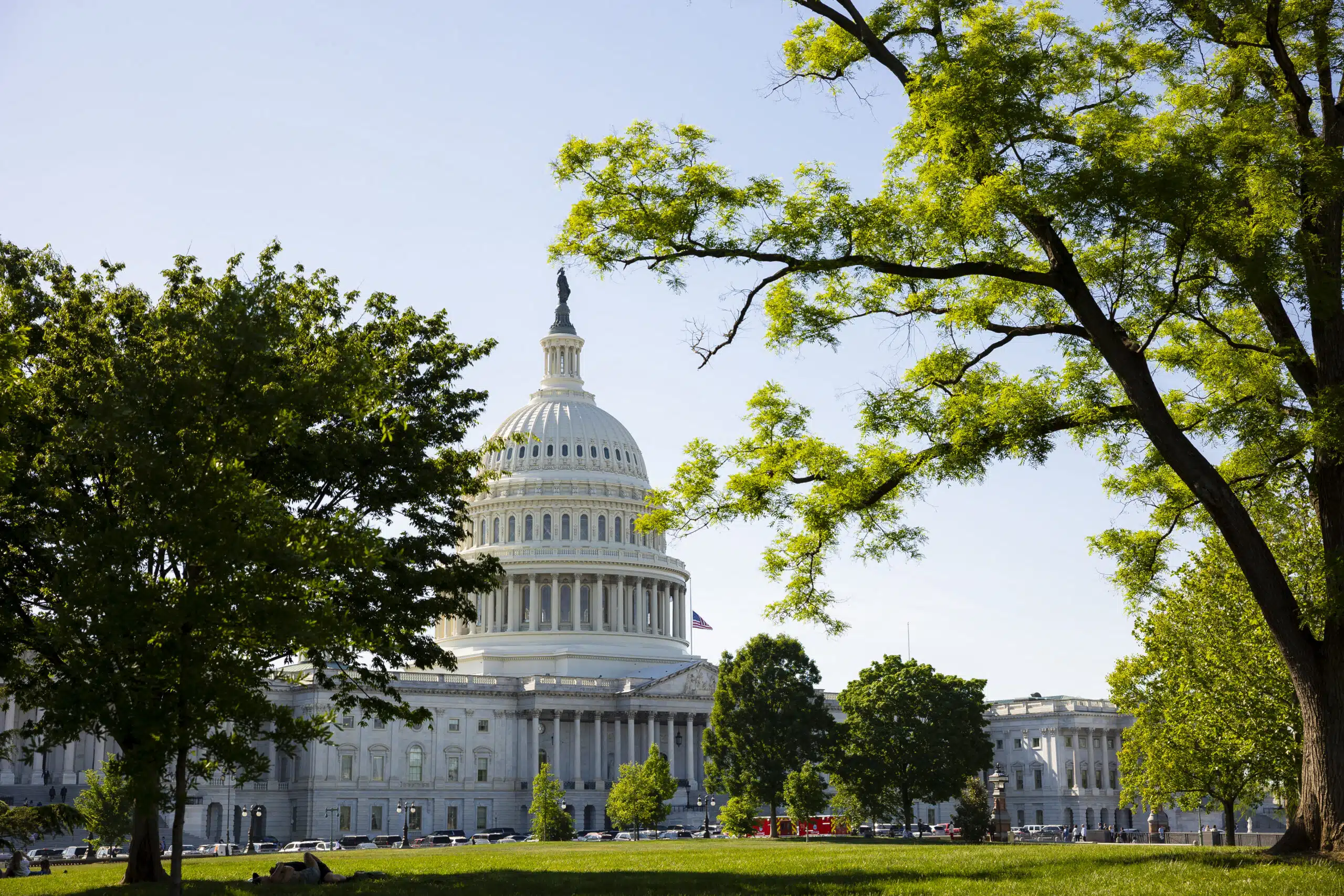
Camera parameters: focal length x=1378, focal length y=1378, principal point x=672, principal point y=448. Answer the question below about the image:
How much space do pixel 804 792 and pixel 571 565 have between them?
71.2m

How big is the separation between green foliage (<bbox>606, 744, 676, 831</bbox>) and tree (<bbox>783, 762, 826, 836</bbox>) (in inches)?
613

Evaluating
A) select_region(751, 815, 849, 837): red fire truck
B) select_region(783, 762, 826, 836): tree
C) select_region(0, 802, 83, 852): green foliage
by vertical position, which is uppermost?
select_region(0, 802, 83, 852): green foliage

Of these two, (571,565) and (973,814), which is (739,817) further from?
(571,565)

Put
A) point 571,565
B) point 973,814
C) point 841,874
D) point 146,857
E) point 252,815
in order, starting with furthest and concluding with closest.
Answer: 1. point 571,565
2. point 252,815
3. point 973,814
4. point 146,857
5. point 841,874

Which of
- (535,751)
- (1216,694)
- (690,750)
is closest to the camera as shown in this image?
(1216,694)

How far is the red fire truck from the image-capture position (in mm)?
88875

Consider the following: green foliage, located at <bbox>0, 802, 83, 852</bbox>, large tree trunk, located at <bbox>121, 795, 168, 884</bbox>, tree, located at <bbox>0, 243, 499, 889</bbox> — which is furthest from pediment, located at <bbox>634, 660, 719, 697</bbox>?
large tree trunk, located at <bbox>121, 795, 168, 884</bbox>

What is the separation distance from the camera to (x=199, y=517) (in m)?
21.7

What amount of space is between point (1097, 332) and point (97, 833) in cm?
7811

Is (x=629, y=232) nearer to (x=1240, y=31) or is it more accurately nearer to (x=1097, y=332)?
(x=1097, y=332)

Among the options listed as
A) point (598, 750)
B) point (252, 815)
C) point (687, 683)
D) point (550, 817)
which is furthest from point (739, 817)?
point (687, 683)

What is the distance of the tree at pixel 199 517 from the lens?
22.3m

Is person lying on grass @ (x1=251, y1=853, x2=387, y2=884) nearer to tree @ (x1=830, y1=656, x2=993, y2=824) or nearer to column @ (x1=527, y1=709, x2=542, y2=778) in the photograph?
tree @ (x1=830, y1=656, x2=993, y2=824)

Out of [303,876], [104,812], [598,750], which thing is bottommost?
[104,812]
